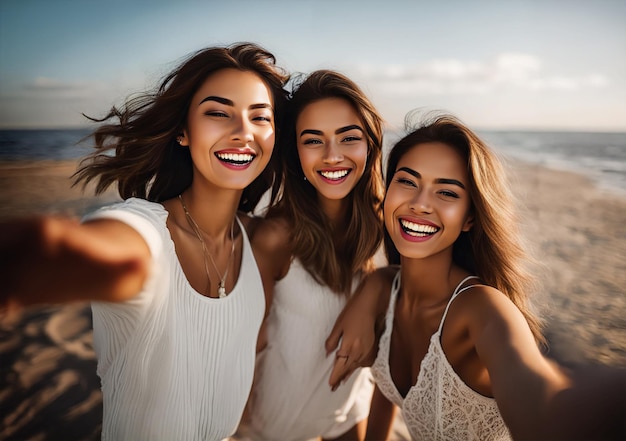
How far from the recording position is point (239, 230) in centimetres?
299

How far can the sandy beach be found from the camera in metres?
3.91

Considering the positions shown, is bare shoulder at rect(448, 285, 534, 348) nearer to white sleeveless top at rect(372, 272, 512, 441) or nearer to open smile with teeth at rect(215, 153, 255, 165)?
white sleeveless top at rect(372, 272, 512, 441)

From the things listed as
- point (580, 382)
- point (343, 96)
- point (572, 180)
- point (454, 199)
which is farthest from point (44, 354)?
point (572, 180)

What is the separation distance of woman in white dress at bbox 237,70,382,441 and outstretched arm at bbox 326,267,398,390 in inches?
8.6

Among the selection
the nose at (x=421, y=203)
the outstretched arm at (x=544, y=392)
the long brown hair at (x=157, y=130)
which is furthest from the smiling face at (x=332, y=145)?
the outstretched arm at (x=544, y=392)

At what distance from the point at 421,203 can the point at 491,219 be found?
40cm

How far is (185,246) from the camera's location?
2535 mm

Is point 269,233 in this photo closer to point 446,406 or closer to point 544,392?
point 446,406

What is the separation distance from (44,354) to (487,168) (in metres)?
4.72

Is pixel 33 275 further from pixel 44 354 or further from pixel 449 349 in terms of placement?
pixel 44 354

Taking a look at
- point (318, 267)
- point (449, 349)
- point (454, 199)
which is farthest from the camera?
point (318, 267)

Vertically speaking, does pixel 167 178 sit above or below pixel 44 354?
above

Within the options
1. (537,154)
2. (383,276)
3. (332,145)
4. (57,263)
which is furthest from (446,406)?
(537,154)

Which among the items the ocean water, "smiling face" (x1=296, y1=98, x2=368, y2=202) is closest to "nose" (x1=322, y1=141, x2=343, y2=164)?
"smiling face" (x1=296, y1=98, x2=368, y2=202)
